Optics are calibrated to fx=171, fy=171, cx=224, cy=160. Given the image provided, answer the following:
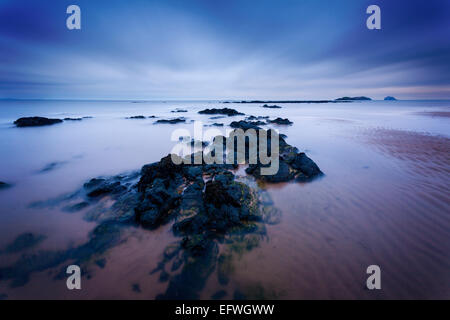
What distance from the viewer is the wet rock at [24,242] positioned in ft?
10.8

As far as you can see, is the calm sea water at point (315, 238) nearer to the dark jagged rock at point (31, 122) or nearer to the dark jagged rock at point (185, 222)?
the dark jagged rock at point (185, 222)

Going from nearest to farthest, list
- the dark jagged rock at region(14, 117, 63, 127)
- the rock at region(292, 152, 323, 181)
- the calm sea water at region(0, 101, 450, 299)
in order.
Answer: the calm sea water at region(0, 101, 450, 299) → the rock at region(292, 152, 323, 181) → the dark jagged rock at region(14, 117, 63, 127)

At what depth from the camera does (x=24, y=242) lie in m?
3.45

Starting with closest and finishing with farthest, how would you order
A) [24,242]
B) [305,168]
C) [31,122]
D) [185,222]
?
[24,242] < [185,222] < [305,168] < [31,122]

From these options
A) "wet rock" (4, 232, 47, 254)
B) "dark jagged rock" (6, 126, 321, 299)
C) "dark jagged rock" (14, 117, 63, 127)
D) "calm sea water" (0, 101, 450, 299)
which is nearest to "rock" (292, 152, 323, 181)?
→ "dark jagged rock" (6, 126, 321, 299)

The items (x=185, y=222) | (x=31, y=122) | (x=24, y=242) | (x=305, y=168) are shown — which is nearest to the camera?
(x=24, y=242)

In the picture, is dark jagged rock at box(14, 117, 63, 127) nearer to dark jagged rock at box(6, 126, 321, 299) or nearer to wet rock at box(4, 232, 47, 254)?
dark jagged rock at box(6, 126, 321, 299)

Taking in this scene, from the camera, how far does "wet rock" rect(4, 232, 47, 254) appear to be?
3294 millimetres

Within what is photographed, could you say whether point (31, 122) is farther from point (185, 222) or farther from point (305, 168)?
point (305, 168)

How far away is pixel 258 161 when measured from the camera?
6867mm

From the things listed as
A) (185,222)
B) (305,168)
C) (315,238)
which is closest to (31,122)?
(185,222)
